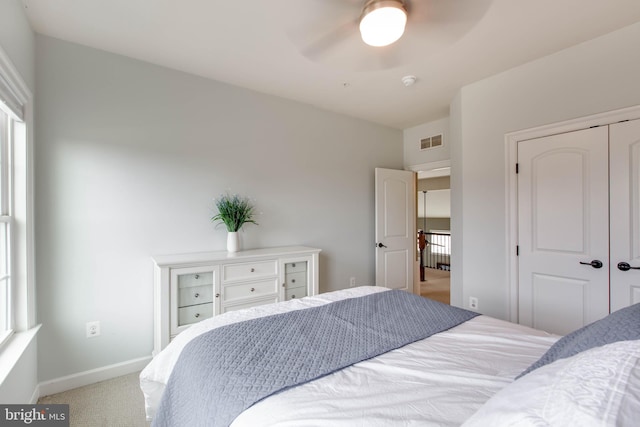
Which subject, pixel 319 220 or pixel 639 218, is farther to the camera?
pixel 319 220

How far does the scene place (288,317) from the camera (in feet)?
4.98

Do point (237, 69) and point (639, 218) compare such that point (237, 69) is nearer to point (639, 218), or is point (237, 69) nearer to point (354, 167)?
point (354, 167)

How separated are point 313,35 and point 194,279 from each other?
194 centimetres

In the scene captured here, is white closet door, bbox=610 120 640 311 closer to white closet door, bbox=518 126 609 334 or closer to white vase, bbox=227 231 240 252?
white closet door, bbox=518 126 609 334

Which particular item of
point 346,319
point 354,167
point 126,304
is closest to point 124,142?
point 126,304

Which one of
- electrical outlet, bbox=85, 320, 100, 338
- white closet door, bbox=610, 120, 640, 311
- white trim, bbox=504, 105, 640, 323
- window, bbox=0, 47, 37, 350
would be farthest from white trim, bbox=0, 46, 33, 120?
white closet door, bbox=610, 120, 640, 311

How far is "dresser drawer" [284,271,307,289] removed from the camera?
283 centimetres

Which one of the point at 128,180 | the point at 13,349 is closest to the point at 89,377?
the point at 13,349

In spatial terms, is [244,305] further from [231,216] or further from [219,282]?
[231,216]

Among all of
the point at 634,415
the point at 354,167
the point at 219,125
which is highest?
the point at 219,125

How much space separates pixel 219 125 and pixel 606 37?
10.6 ft

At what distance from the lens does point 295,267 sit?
113 inches

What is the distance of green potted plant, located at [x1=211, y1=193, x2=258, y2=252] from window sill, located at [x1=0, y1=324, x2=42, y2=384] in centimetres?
141

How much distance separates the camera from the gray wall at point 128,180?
2.13 metres
